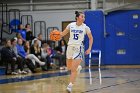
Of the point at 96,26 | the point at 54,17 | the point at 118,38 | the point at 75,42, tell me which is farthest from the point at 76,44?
the point at 54,17

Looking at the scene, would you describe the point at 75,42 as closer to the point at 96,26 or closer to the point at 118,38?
the point at 96,26

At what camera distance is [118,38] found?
21.1 m

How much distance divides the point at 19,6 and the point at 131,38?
278 inches

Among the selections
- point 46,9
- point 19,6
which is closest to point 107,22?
point 46,9

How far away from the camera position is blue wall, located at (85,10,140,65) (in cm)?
2088

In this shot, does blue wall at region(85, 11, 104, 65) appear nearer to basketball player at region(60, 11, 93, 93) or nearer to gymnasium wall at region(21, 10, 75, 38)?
gymnasium wall at region(21, 10, 75, 38)

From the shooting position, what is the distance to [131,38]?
21.0m

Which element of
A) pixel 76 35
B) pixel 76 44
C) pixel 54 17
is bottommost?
pixel 76 44

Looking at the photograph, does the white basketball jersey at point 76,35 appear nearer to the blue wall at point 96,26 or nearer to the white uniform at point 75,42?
the white uniform at point 75,42

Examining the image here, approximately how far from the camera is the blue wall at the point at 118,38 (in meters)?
20.9

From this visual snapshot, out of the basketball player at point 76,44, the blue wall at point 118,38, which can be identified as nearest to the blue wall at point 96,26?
the blue wall at point 118,38

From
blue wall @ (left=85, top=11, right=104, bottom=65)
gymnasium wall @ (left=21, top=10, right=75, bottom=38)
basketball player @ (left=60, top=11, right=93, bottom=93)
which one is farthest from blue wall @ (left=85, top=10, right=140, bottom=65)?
basketball player @ (left=60, top=11, right=93, bottom=93)

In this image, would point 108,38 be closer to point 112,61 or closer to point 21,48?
point 112,61

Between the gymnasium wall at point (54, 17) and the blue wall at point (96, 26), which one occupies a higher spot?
the gymnasium wall at point (54, 17)
